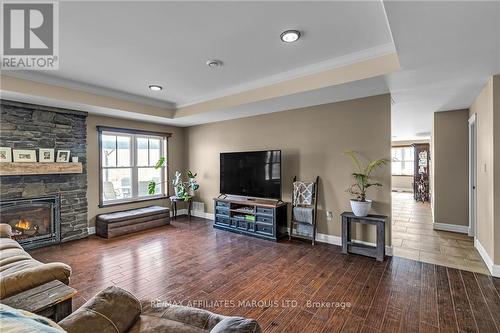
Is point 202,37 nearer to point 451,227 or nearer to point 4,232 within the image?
point 4,232

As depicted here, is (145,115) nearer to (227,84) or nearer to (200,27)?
(227,84)

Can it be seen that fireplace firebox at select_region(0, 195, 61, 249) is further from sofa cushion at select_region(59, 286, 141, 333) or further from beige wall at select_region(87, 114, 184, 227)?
sofa cushion at select_region(59, 286, 141, 333)

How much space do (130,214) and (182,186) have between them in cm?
142

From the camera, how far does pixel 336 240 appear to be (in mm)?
4008

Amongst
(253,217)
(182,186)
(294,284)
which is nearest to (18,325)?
(294,284)

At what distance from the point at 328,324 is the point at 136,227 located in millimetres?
4064

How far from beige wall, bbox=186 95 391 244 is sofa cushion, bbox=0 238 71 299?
11.6 feet


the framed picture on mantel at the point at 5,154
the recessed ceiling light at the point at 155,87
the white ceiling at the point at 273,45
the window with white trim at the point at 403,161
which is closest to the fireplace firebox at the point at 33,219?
the framed picture on mantel at the point at 5,154

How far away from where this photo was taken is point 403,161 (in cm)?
1109

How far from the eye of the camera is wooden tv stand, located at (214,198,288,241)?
4.30 meters

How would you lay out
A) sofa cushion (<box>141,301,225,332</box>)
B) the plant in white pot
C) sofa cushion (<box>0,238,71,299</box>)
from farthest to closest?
the plant in white pot, sofa cushion (<box>0,238,71,299</box>), sofa cushion (<box>141,301,225,332</box>)

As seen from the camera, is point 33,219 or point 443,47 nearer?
point 443,47

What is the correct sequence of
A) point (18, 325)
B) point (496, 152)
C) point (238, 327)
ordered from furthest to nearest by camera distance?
point (496, 152) → point (238, 327) → point (18, 325)

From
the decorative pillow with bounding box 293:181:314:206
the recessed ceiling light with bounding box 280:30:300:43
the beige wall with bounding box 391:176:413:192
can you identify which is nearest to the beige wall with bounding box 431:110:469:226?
the decorative pillow with bounding box 293:181:314:206
